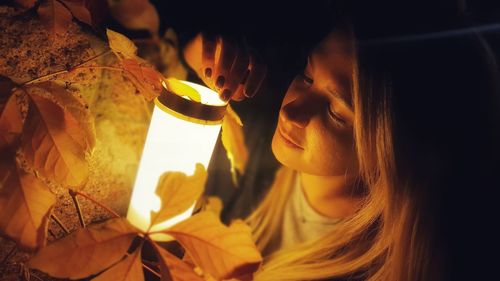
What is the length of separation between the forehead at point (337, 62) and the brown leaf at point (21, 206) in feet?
2.65

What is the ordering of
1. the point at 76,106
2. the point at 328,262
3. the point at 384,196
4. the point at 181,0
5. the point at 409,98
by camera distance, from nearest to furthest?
the point at 76,106
the point at 409,98
the point at 384,196
the point at 328,262
the point at 181,0

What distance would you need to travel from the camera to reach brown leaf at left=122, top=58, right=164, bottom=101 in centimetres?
82

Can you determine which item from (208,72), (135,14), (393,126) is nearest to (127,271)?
(208,72)

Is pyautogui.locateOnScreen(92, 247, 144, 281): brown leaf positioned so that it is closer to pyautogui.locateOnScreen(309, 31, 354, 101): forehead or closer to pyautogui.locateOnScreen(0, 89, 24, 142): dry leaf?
pyautogui.locateOnScreen(0, 89, 24, 142): dry leaf

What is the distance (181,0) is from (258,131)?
0.80 metres

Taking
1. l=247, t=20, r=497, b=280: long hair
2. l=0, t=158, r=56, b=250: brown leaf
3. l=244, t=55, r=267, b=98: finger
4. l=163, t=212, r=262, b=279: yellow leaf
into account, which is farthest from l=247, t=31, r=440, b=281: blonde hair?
l=0, t=158, r=56, b=250: brown leaf

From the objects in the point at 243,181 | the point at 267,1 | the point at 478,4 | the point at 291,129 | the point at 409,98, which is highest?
the point at 478,4

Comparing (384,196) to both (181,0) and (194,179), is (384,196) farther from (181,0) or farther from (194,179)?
(181,0)

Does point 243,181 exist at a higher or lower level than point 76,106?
lower

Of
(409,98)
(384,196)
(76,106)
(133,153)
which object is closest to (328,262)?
(384,196)

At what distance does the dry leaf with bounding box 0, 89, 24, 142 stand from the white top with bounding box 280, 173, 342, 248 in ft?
3.92

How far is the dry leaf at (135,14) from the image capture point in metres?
1.29

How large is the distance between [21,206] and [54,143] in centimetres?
13

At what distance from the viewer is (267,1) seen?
203 centimetres
